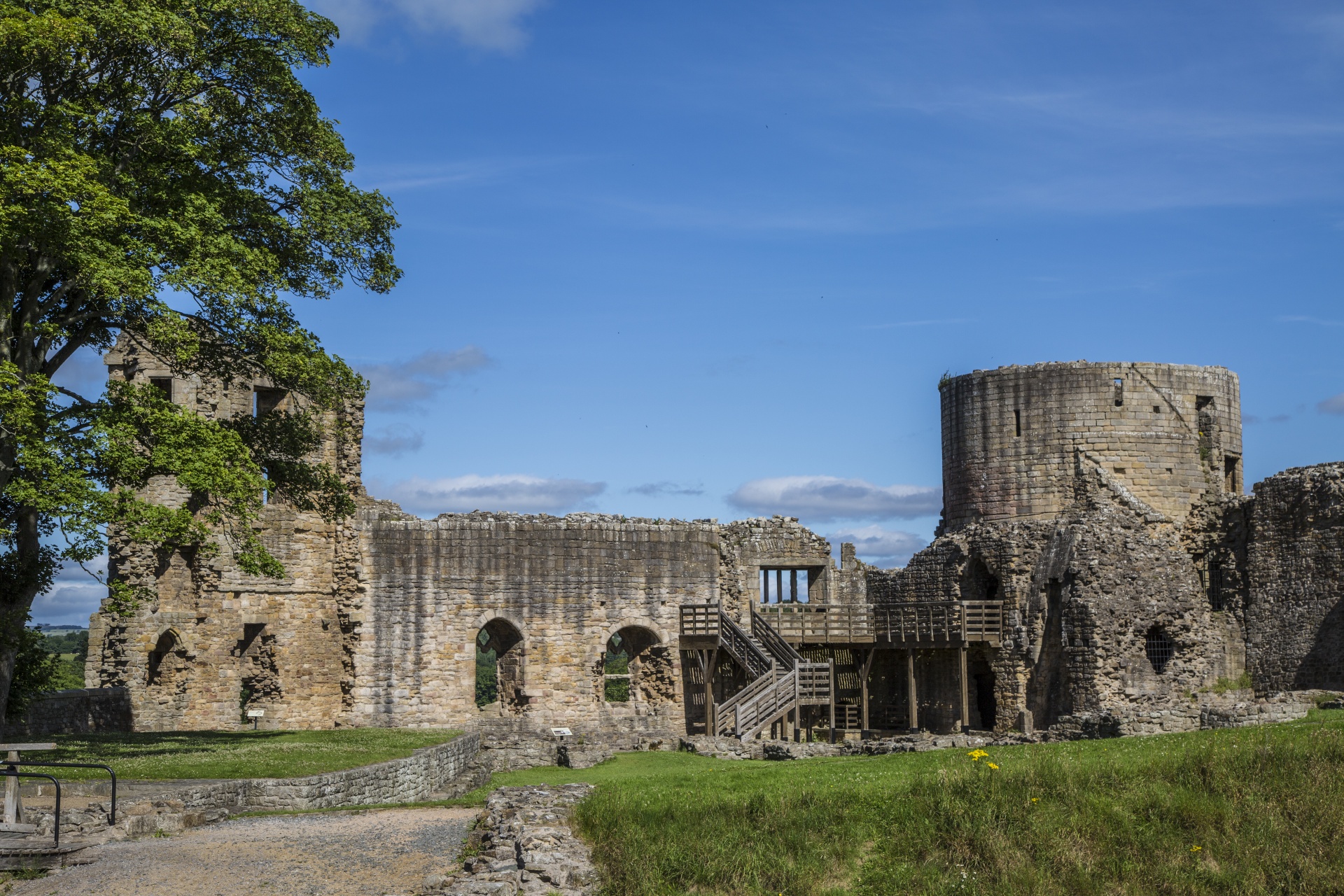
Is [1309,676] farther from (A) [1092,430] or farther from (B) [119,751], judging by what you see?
(B) [119,751]

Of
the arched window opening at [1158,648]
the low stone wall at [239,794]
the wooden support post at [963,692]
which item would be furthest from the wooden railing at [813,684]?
the low stone wall at [239,794]

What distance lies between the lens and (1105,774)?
16.1m

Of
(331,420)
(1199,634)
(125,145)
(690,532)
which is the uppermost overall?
(125,145)

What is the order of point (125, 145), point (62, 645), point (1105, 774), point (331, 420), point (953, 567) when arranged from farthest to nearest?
1. point (62, 645)
2. point (953, 567)
3. point (331, 420)
4. point (125, 145)
5. point (1105, 774)

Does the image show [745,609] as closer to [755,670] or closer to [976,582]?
[755,670]

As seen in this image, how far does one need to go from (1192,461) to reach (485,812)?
2470cm

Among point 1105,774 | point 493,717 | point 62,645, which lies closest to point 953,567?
point 493,717

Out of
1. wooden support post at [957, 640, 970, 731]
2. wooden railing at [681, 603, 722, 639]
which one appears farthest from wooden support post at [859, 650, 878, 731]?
wooden railing at [681, 603, 722, 639]

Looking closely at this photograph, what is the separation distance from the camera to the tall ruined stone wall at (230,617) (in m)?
28.5

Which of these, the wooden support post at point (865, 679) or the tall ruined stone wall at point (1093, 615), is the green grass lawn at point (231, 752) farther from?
the tall ruined stone wall at point (1093, 615)

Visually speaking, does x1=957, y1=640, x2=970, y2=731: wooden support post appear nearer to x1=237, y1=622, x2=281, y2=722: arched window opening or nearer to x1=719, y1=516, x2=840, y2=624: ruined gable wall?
x1=719, y1=516, x2=840, y2=624: ruined gable wall

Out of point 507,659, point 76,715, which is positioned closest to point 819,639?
point 507,659

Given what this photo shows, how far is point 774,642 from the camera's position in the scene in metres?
32.1

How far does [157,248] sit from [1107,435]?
78.2ft
